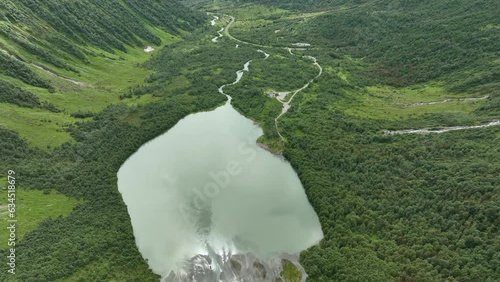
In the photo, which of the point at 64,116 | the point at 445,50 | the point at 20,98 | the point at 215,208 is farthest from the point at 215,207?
the point at 445,50

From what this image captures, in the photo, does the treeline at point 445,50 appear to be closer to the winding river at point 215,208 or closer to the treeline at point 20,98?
the winding river at point 215,208

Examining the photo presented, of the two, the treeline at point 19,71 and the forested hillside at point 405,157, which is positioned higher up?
the treeline at point 19,71

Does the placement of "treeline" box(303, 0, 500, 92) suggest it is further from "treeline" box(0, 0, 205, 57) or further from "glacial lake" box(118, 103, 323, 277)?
"treeline" box(0, 0, 205, 57)

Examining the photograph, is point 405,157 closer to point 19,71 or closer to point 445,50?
point 445,50

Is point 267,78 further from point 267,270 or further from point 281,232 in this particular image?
point 267,270

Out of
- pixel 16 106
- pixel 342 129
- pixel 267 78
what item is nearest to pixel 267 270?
pixel 342 129

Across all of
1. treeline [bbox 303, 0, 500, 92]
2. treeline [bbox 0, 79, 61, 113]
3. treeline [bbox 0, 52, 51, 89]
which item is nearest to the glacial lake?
treeline [bbox 0, 79, 61, 113]

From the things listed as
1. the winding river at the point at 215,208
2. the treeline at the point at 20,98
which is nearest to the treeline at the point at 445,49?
the winding river at the point at 215,208
